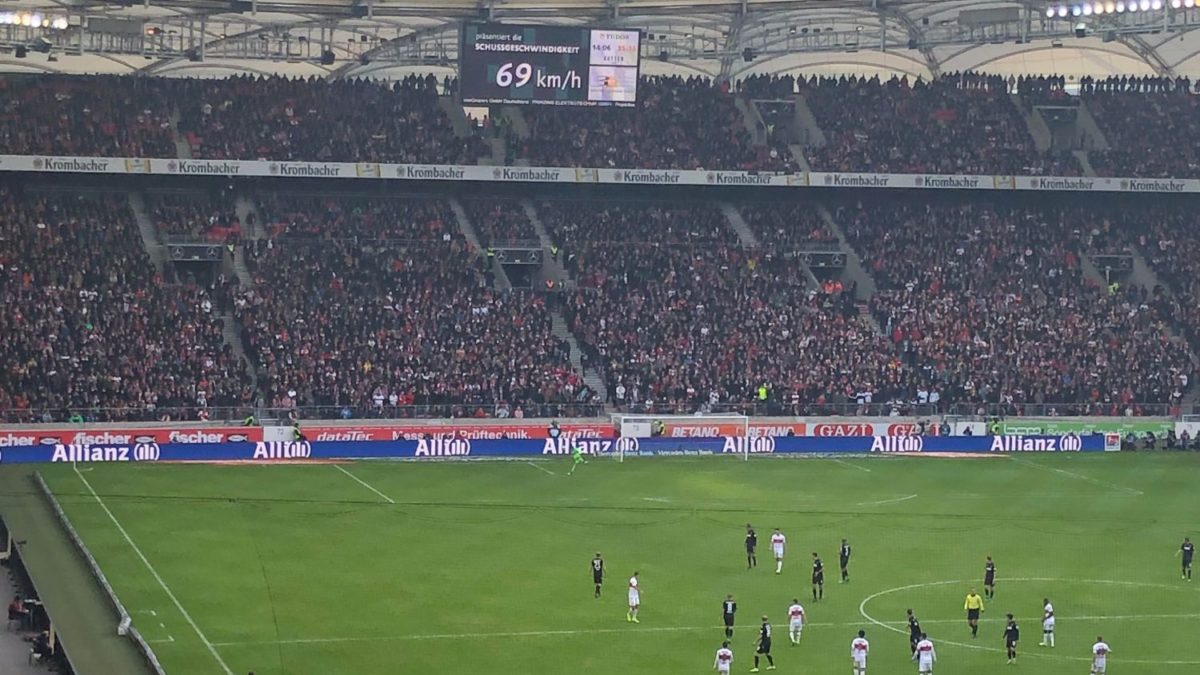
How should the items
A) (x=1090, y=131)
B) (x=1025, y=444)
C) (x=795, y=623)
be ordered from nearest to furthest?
1. (x=795, y=623)
2. (x=1025, y=444)
3. (x=1090, y=131)

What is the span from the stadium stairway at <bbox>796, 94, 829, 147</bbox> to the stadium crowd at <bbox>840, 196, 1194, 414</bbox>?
9.87 ft

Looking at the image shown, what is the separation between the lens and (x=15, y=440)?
5284 cm

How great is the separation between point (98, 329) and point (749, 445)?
21.2 metres

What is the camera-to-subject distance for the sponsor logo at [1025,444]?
203 feet

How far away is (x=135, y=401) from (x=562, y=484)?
531 inches

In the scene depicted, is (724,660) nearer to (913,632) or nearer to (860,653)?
(860,653)

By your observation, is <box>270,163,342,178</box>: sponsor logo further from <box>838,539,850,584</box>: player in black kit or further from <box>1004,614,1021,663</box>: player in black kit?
<box>1004,614,1021,663</box>: player in black kit

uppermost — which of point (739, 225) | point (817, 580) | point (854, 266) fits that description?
point (739, 225)

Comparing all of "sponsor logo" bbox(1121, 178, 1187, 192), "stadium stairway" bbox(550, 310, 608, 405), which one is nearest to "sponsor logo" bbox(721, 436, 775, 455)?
"stadium stairway" bbox(550, 310, 608, 405)

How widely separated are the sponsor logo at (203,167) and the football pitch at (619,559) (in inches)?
553

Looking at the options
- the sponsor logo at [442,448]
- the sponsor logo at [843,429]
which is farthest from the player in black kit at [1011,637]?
the sponsor logo at [843,429]

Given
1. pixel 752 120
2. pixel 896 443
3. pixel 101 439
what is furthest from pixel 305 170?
pixel 896 443

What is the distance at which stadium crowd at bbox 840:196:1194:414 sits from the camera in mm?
64625

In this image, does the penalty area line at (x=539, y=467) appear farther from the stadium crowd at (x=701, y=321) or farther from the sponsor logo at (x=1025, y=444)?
the sponsor logo at (x=1025, y=444)
